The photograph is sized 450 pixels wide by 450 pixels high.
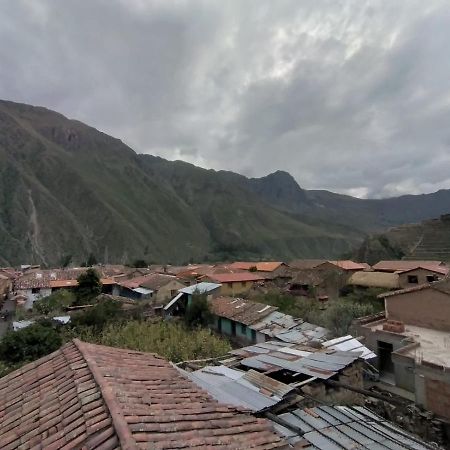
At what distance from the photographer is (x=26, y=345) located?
74.1ft

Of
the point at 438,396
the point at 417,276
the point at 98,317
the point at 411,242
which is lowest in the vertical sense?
the point at 438,396

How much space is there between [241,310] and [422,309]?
1278cm

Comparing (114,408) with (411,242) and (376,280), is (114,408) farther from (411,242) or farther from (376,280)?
(411,242)

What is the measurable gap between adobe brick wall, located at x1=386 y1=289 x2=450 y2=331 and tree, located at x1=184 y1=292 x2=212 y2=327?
14167 millimetres

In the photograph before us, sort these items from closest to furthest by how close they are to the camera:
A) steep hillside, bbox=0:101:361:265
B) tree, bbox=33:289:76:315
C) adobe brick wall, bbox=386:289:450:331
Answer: adobe brick wall, bbox=386:289:450:331 < tree, bbox=33:289:76:315 < steep hillside, bbox=0:101:361:265

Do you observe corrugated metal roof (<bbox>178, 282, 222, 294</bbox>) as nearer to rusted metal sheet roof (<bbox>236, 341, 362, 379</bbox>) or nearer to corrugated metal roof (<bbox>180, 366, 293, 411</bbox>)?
rusted metal sheet roof (<bbox>236, 341, 362, 379</bbox>)

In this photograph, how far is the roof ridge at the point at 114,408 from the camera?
13.7 ft

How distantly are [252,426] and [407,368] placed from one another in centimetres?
1270

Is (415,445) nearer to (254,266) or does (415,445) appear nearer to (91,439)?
(91,439)

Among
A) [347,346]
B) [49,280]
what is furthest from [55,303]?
[347,346]

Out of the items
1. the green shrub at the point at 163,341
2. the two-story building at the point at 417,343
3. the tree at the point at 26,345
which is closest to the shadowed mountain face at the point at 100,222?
the green shrub at the point at 163,341

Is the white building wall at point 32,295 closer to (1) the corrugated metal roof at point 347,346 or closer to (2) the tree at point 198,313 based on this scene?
(2) the tree at point 198,313

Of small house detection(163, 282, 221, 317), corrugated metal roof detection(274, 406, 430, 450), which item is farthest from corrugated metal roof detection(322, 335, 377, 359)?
small house detection(163, 282, 221, 317)

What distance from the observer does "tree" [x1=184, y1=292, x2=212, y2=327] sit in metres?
31.2
